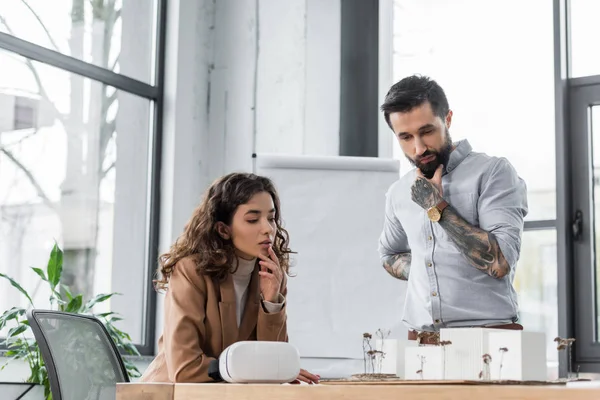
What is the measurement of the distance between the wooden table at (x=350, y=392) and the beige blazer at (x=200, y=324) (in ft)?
1.10

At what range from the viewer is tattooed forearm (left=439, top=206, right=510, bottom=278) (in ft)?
5.97

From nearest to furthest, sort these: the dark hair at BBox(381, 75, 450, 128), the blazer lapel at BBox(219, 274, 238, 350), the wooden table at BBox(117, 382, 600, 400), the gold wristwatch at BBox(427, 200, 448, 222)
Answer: the wooden table at BBox(117, 382, 600, 400), the blazer lapel at BBox(219, 274, 238, 350), the gold wristwatch at BBox(427, 200, 448, 222), the dark hair at BBox(381, 75, 450, 128)

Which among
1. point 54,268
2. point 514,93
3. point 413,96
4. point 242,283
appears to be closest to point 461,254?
point 413,96

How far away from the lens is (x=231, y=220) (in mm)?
1885

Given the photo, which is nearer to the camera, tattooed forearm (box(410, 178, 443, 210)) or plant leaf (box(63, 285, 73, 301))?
tattooed forearm (box(410, 178, 443, 210))

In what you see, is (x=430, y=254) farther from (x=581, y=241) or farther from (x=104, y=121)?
(x=104, y=121)

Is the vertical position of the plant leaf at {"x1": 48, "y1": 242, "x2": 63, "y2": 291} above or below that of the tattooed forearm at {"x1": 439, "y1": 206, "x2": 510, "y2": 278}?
below

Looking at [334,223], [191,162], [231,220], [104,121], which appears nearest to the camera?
[231,220]

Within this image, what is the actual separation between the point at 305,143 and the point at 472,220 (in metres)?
2.24

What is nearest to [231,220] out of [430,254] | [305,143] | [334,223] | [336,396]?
[430,254]

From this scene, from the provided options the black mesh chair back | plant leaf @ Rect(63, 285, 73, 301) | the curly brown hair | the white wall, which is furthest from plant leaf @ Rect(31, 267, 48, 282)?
the curly brown hair

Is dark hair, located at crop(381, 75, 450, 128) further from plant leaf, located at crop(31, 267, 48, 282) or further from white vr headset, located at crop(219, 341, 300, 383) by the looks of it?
plant leaf, located at crop(31, 267, 48, 282)

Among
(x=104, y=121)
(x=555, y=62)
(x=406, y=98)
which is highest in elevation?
(x=555, y=62)

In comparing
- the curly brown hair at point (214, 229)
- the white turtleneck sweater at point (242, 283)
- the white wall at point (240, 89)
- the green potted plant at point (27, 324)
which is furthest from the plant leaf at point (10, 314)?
the white turtleneck sweater at point (242, 283)
